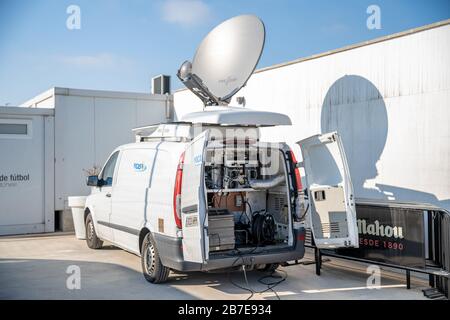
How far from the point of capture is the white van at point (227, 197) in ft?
20.2

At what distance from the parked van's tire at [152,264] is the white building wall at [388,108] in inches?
140

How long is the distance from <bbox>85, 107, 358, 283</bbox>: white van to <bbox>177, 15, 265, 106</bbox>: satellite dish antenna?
1.70 metres

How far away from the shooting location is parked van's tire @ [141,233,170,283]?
6.69 m

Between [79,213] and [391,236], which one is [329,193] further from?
[79,213]

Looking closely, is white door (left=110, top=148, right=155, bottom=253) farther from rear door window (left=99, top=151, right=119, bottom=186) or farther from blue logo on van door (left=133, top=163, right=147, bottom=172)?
rear door window (left=99, top=151, right=119, bottom=186)

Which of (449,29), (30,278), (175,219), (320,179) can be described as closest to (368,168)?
(320,179)

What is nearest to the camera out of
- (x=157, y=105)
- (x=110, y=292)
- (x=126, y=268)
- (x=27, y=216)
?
(x=110, y=292)

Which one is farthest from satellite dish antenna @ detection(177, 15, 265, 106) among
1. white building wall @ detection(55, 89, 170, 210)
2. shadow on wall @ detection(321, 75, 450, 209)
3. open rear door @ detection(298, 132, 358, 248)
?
white building wall @ detection(55, 89, 170, 210)

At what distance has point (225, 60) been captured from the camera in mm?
9008

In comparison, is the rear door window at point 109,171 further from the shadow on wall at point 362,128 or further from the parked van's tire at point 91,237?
the shadow on wall at point 362,128

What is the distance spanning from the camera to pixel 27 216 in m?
11.6

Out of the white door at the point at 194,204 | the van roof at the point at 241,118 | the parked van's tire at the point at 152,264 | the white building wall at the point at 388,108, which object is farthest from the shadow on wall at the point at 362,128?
the parked van's tire at the point at 152,264
